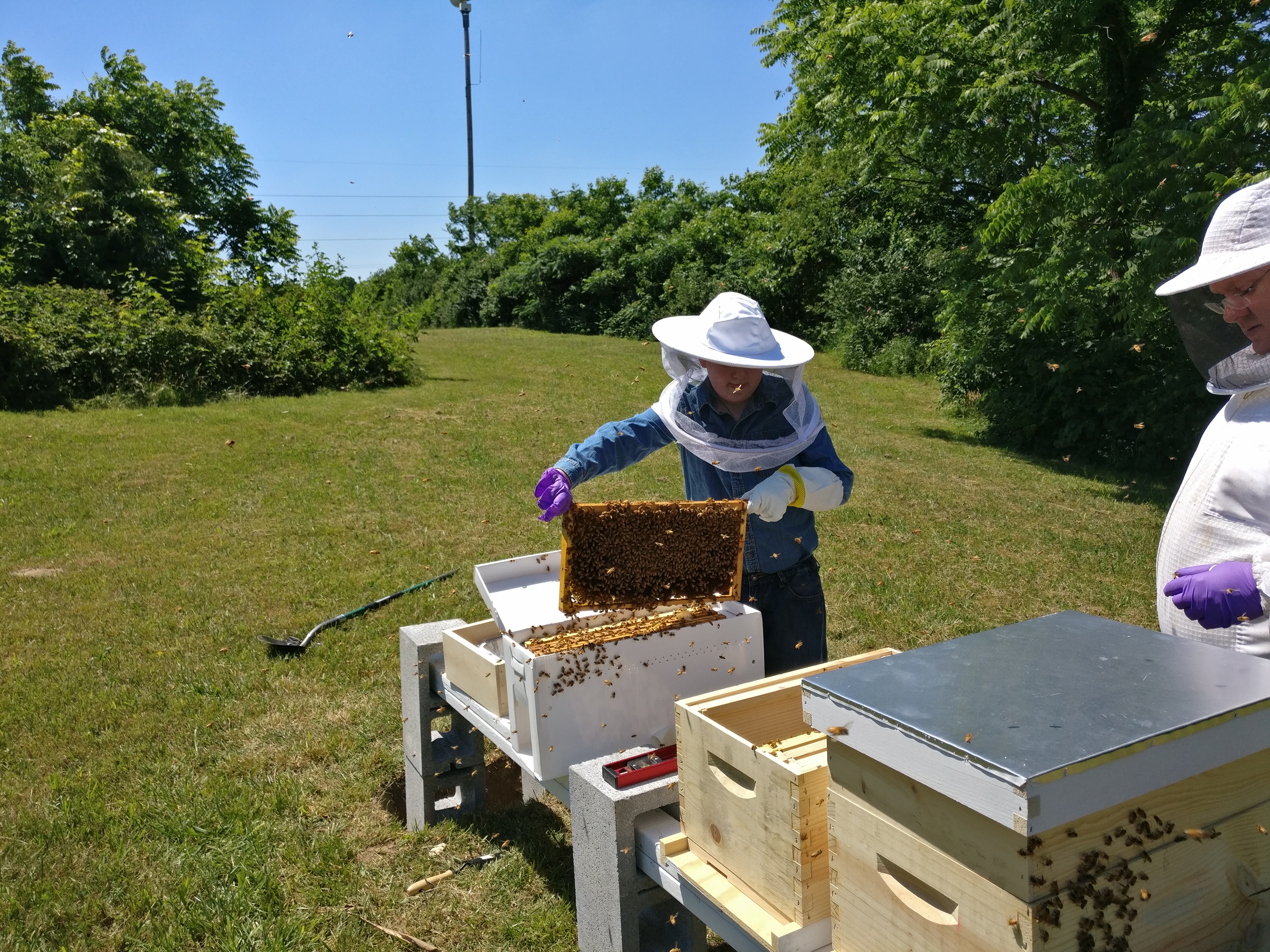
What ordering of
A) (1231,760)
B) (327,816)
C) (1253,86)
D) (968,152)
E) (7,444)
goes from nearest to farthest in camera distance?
(1231,760) → (327,816) → (1253,86) → (7,444) → (968,152)

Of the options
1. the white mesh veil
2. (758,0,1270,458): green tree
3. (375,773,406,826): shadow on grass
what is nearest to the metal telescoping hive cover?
the white mesh veil

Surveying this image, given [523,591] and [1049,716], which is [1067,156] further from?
[1049,716]

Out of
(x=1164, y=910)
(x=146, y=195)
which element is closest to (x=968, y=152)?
(x=1164, y=910)

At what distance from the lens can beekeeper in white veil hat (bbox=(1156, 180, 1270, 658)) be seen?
1942 millimetres

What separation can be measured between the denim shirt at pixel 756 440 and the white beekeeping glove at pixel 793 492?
0.29 ft

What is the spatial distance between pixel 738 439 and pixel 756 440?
0.20 ft

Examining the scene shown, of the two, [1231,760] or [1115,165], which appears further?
[1115,165]

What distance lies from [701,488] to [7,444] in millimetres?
10038

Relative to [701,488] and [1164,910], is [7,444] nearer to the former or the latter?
[701,488]

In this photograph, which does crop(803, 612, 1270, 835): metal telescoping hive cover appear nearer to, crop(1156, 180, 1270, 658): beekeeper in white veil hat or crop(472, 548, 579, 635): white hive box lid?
crop(1156, 180, 1270, 658): beekeeper in white veil hat

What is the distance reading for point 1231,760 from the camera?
1365 mm

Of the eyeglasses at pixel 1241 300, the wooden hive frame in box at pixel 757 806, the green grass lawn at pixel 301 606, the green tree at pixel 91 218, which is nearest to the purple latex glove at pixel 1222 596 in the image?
the eyeglasses at pixel 1241 300

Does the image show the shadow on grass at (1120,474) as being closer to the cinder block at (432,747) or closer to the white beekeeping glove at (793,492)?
the white beekeeping glove at (793,492)

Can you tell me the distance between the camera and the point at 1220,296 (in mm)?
2348
